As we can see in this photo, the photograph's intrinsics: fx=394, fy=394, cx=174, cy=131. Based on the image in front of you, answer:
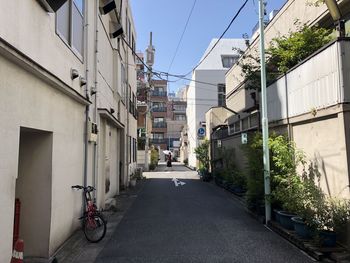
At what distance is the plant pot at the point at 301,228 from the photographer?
8031 millimetres

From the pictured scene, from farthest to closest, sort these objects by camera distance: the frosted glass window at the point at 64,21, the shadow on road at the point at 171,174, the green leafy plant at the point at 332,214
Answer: the shadow on road at the point at 171,174 → the frosted glass window at the point at 64,21 → the green leafy plant at the point at 332,214

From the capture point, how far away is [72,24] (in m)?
9.08

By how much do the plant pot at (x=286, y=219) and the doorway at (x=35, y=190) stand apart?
17.7 ft

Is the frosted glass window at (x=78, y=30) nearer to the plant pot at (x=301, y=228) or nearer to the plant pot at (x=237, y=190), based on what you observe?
the plant pot at (x=301, y=228)

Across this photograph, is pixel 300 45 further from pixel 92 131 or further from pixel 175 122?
pixel 175 122

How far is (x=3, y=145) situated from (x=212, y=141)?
2546 centimetres

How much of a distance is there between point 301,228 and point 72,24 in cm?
678

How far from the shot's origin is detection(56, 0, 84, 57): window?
8094 mm

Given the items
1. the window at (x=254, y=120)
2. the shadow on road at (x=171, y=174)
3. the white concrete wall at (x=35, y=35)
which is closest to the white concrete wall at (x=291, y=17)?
the window at (x=254, y=120)

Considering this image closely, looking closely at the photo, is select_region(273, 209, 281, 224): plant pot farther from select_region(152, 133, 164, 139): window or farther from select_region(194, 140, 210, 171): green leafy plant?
select_region(152, 133, 164, 139): window

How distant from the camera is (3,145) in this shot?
16.4ft

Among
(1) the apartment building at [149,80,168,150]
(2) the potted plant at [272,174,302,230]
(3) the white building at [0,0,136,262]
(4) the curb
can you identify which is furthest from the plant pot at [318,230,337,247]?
(1) the apartment building at [149,80,168,150]

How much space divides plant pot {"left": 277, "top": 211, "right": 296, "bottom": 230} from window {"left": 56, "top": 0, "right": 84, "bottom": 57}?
6.37m

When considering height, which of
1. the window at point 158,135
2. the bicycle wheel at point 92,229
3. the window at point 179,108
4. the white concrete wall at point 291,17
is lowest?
the bicycle wheel at point 92,229
